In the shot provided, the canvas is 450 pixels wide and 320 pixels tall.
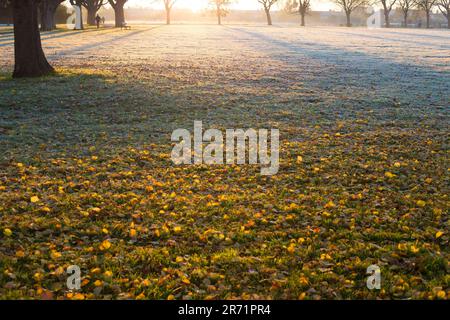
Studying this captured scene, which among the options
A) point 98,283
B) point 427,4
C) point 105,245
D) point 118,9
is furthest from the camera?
point 427,4

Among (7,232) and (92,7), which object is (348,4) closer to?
(92,7)

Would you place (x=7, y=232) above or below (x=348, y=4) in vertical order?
below

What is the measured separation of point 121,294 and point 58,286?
69cm

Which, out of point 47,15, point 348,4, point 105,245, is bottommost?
point 105,245

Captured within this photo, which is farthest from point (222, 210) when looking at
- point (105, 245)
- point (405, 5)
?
point (405, 5)

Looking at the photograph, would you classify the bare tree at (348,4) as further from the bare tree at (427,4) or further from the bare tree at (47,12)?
the bare tree at (47,12)

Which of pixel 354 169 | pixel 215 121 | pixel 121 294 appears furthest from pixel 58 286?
pixel 215 121

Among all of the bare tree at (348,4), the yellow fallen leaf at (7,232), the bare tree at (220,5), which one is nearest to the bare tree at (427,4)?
the bare tree at (348,4)

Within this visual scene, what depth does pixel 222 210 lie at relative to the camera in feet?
23.0

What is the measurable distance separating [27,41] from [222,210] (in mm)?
14697

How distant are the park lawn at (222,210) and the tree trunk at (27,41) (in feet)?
19.5

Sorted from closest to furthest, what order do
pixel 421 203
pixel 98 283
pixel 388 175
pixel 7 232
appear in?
pixel 98 283 < pixel 7 232 < pixel 421 203 < pixel 388 175

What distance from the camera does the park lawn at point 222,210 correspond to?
510 centimetres

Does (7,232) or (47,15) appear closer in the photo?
(7,232)
